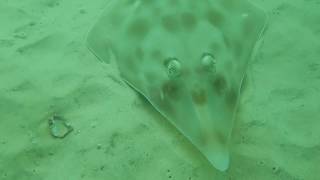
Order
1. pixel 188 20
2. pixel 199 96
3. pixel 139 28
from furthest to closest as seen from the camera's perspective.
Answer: pixel 139 28, pixel 188 20, pixel 199 96

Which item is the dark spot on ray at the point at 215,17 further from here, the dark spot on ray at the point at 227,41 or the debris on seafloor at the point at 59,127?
the debris on seafloor at the point at 59,127

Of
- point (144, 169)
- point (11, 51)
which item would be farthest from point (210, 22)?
point (11, 51)

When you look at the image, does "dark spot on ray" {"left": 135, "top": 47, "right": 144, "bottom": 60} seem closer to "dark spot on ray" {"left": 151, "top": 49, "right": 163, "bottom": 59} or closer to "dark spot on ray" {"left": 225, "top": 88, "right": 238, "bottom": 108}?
"dark spot on ray" {"left": 151, "top": 49, "right": 163, "bottom": 59}

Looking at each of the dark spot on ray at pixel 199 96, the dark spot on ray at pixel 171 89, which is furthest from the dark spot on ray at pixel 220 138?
the dark spot on ray at pixel 171 89

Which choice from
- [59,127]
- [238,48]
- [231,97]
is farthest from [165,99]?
[59,127]

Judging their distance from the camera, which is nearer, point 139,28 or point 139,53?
point 139,53


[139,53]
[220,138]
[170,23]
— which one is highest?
[170,23]

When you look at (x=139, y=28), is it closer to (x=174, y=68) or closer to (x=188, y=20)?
(x=188, y=20)
